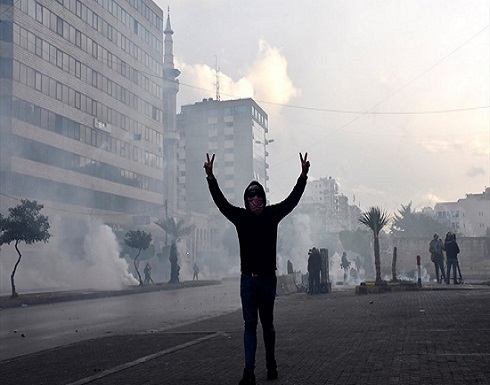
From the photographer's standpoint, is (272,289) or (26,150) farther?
(26,150)

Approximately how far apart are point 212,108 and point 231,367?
135 metres

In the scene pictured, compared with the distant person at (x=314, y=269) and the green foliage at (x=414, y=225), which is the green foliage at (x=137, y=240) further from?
the green foliage at (x=414, y=225)

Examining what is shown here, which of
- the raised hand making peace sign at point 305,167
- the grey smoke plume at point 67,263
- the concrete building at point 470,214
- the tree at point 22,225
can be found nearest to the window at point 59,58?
the grey smoke plume at point 67,263

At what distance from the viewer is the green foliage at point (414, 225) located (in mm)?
86062

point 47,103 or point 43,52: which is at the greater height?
point 43,52

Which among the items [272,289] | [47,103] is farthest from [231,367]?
[47,103]

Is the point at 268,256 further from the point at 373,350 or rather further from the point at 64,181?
the point at 64,181

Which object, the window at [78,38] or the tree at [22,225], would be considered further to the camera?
the window at [78,38]

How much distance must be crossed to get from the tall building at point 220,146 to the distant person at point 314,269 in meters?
107

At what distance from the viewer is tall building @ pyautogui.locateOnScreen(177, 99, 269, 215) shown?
132 metres

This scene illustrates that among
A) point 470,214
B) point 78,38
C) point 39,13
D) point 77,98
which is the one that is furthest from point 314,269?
point 470,214

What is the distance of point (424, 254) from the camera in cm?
3912

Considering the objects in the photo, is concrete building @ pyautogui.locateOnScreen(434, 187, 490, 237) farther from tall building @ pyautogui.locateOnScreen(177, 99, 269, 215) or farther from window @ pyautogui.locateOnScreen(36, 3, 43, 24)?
window @ pyautogui.locateOnScreen(36, 3, 43, 24)

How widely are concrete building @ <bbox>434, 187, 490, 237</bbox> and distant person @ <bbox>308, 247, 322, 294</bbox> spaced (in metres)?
131
